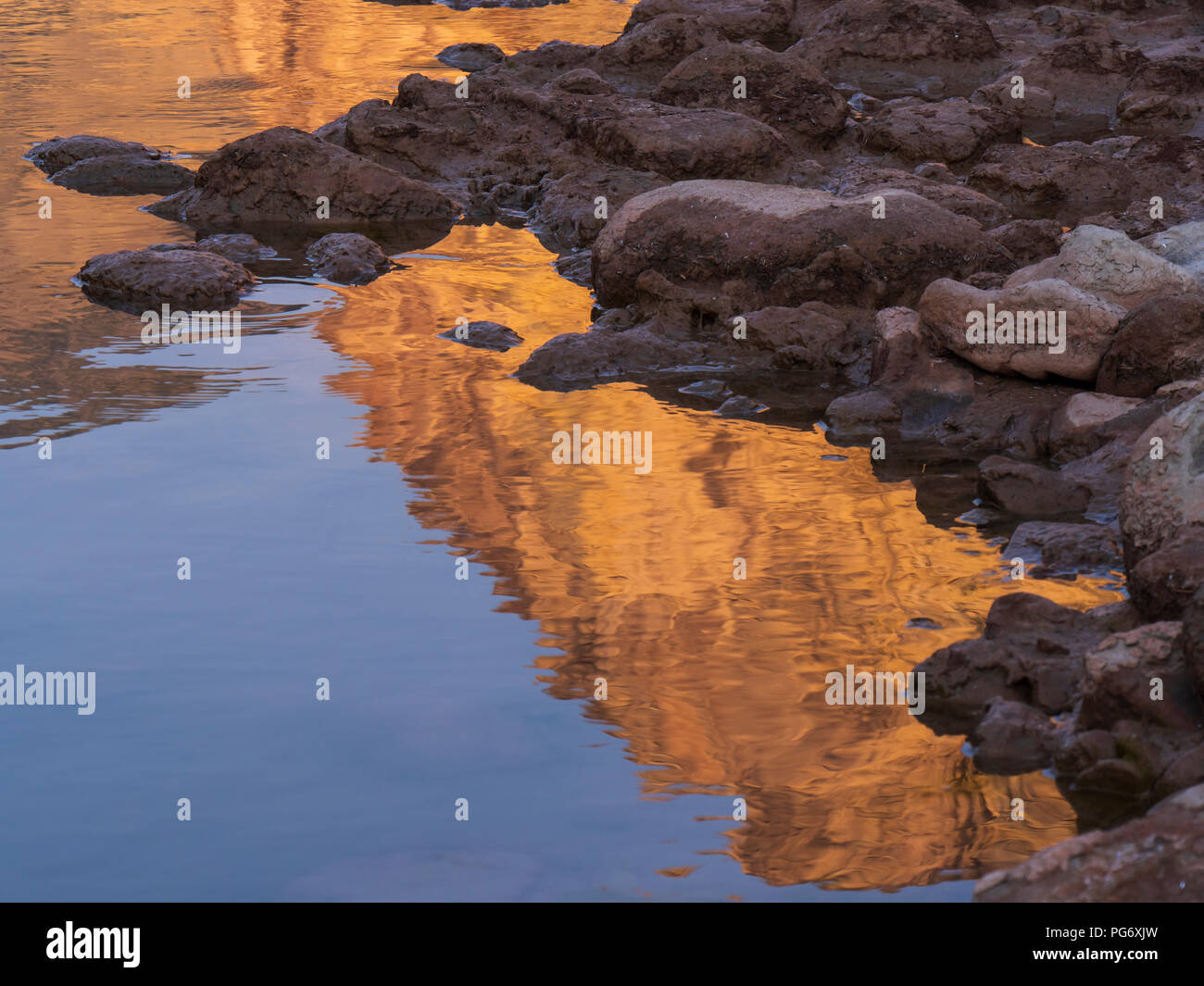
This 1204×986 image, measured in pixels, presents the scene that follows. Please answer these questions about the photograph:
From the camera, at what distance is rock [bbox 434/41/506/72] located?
17.3 meters

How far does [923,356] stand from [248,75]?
455 inches

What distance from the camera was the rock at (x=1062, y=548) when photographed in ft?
19.2

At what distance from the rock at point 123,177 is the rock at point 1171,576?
9.44 metres

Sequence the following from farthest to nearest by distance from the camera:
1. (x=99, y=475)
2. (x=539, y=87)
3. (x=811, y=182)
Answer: (x=539, y=87)
(x=811, y=182)
(x=99, y=475)

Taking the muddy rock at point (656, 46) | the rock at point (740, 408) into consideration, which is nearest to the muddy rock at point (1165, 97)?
the muddy rock at point (656, 46)

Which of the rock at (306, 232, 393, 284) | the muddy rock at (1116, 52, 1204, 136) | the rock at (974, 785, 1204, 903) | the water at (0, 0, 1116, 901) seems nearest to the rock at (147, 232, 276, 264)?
the rock at (306, 232, 393, 284)

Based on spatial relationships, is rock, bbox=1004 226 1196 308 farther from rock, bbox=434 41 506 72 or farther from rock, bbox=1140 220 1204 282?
rock, bbox=434 41 506 72

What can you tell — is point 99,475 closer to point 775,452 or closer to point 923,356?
point 775,452

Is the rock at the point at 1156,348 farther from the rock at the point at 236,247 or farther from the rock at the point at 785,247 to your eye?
the rock at the point at 236,247

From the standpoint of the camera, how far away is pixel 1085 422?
22.9ft

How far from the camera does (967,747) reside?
475 cm

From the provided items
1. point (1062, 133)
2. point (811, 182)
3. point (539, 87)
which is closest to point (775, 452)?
point (811, 182)

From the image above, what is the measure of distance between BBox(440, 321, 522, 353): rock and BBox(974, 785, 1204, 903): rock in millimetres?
5599

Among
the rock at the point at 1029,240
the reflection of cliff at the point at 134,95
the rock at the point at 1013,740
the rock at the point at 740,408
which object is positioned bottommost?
the reflection of cliff at the point at 134,95
